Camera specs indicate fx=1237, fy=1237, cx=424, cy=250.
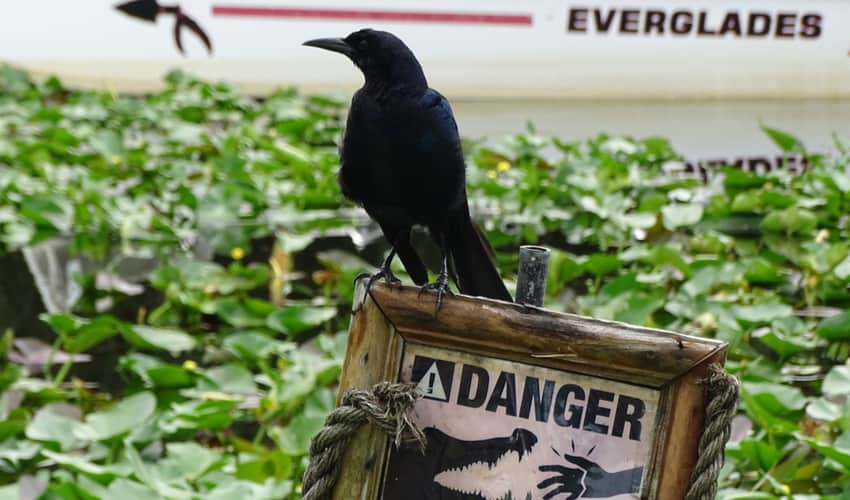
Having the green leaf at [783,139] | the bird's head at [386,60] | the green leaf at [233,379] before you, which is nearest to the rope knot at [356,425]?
the bird's head at [386,60]

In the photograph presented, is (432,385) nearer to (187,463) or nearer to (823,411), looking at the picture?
(187,463)

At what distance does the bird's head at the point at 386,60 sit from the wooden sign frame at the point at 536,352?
438 mm

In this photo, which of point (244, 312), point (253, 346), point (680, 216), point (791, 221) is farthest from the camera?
point (680, 216)

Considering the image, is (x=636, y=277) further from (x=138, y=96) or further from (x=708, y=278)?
(x=138, y=96)

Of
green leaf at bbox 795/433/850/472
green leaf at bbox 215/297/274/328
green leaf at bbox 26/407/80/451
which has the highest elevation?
green leaf at bbox 795/433/850/472

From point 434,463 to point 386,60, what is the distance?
1.91 ft

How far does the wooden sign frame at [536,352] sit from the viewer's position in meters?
1.03

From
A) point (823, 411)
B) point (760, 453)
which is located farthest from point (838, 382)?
point (760, 453)

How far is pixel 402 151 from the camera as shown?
148cm

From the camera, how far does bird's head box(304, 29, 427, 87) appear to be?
1.50 meters

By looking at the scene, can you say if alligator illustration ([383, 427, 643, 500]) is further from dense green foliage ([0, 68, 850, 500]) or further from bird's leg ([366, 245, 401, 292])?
dense green foliage ([0, 68, 850, 500])

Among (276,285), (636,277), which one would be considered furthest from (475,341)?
(276,285)

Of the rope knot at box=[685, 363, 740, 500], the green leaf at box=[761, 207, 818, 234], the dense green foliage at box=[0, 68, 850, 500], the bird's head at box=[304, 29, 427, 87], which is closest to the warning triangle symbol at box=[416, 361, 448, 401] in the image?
the rope knot at box=[685, 363, 740, 500]

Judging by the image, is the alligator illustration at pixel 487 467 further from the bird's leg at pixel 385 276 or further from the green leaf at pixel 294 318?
the green leaf at pixel 294 318
